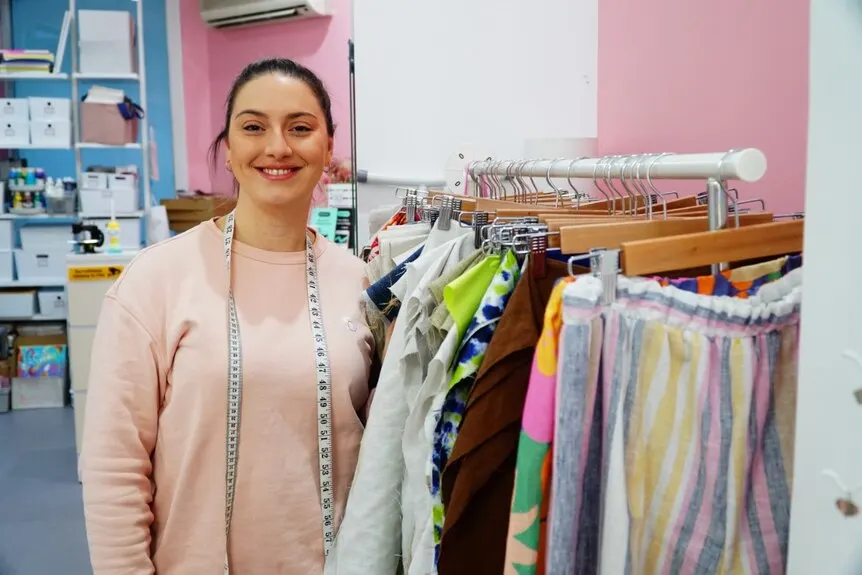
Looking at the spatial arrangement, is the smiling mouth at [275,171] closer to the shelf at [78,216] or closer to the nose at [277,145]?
the nose at [277,145]

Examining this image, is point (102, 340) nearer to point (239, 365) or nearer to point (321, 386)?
point (239, 365)

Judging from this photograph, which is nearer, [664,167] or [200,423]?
[664,167]

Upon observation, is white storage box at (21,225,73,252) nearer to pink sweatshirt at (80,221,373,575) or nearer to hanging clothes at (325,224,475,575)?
pink sweatshirt at (80,221,373,575)

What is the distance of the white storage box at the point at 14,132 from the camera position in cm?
440

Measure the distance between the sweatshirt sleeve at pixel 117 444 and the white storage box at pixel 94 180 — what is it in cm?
350

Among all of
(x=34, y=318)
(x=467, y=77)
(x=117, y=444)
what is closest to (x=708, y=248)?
(x=117, y=444)

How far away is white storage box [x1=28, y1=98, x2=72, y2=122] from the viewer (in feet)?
14.4

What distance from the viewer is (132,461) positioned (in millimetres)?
1263

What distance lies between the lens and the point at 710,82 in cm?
193

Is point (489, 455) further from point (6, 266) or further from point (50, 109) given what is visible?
point (6, 266)

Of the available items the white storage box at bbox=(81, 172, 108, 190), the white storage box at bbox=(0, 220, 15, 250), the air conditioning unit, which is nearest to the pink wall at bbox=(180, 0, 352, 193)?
the air conditioning unit

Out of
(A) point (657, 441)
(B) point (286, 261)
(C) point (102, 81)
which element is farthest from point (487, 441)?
(C) point (102, 81)

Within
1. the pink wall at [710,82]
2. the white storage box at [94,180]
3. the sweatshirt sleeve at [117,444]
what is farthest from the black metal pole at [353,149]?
the white storage box at [94,180]

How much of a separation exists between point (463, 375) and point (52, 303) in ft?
14.2
